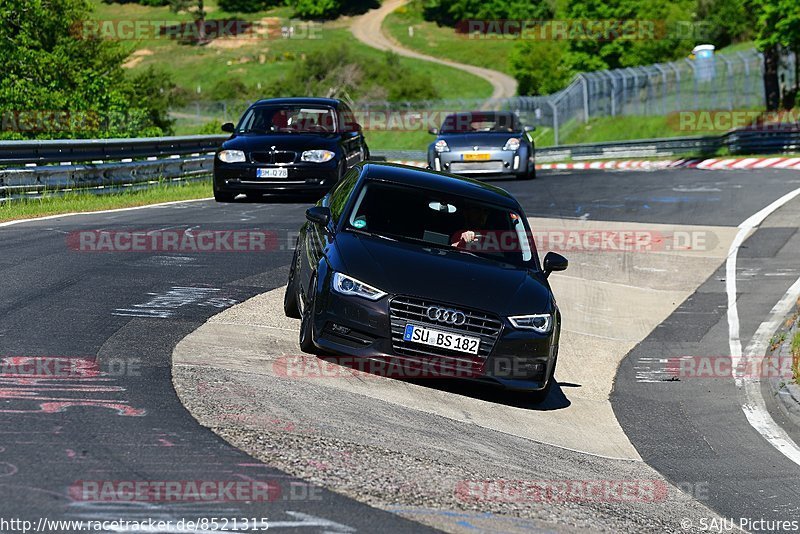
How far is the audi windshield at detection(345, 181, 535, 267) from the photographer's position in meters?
9.96

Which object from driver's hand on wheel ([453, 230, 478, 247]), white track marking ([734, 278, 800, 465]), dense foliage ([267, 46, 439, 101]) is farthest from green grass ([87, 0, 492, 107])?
driver's hand on wheel ([453, 230, 478, 247])

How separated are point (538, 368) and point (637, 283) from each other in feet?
24.2

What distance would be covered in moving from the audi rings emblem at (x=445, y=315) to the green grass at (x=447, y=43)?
347 feet

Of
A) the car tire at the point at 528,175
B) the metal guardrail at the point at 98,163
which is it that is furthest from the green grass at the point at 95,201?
the car tire at the point at 528,175

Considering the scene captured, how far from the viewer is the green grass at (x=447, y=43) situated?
117 meters

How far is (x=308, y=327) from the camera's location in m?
9.41

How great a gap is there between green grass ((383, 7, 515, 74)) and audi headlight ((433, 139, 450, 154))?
88715mm

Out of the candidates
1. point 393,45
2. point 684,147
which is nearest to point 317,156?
point 684,147

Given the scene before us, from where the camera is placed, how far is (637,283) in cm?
1625

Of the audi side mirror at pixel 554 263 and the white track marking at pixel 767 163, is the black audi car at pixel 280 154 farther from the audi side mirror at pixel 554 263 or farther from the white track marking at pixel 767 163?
the white track marking at pixel 767 163

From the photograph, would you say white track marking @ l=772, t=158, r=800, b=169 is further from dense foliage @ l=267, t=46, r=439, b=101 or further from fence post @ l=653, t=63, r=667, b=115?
dense foliage @ l=267, t=46, r=439, b=101

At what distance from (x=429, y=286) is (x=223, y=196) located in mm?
12054

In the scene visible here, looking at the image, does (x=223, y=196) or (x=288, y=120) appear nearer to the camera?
(x=288, y=120)

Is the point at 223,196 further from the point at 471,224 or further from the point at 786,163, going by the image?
the point at 786,163
